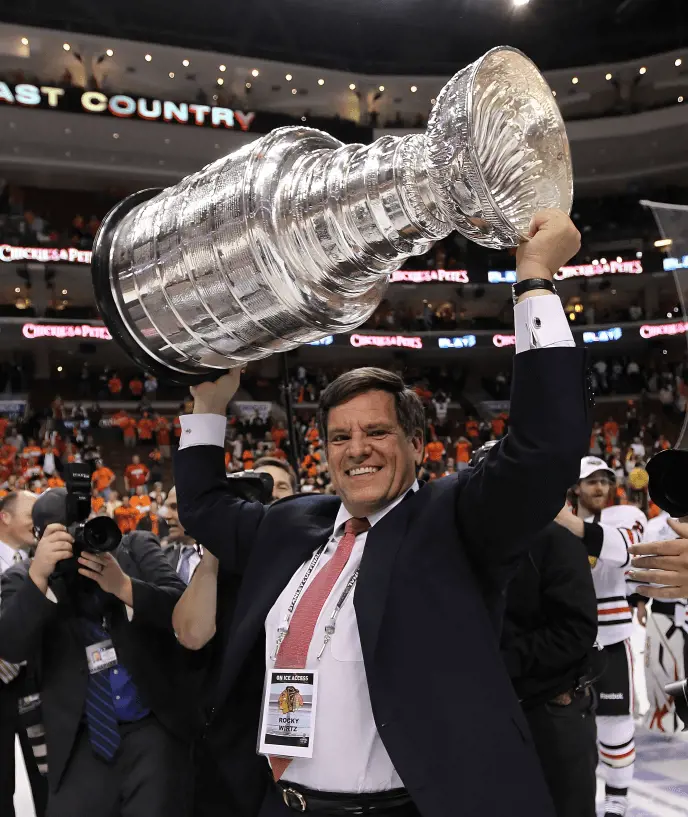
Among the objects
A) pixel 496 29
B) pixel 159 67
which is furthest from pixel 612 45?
pixel 159 67

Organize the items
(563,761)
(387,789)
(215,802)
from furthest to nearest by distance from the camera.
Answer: (563,761)
(215,802)
(387,789)

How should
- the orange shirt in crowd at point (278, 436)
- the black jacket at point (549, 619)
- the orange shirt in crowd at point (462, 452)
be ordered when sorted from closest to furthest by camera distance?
the black jacket at point (549, 619), the orange shirt in crowd at point (462, 452), the orange shirt in crowd at point (278, 436)

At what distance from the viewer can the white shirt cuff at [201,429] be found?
67.5 inches

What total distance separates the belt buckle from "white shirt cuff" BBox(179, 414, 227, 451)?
68 cm

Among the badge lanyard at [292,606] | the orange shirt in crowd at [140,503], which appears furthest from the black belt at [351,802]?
the orange shirt in crowd at [140,503]

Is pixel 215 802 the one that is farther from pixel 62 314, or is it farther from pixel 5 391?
pixel 62 314

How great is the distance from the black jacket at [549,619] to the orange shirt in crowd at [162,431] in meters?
15.0

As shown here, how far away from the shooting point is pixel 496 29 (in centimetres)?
1892

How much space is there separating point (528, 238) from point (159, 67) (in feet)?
68.7

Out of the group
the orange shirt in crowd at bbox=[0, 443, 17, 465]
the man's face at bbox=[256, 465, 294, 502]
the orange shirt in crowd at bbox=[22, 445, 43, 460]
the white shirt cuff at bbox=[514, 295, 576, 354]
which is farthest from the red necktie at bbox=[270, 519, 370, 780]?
the orange shirt in crowd at bbox=[0, 443, 17, 465]

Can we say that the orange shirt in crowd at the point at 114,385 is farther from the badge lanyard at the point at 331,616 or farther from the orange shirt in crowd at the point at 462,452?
the badge lanyard at the point at 331,616

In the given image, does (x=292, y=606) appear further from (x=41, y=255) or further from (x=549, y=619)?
(x=41, y=255)

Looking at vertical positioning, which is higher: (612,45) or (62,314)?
(612,45)

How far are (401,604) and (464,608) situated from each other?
10cm
